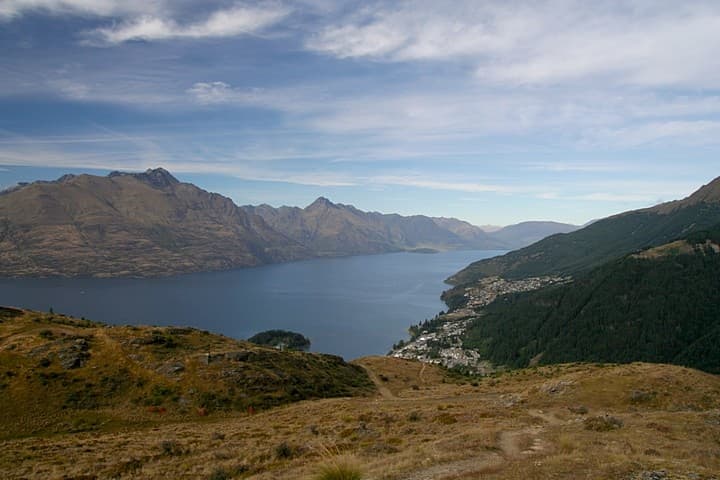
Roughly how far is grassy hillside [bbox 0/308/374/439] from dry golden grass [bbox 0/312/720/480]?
10.1 feet

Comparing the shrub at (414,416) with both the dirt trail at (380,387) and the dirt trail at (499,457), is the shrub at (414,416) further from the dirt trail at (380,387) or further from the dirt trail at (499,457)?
the dirt trail at (380,387)

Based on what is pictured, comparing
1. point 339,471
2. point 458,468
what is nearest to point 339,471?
point 339,471

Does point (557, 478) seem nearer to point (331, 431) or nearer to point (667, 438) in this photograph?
point (667, 438)

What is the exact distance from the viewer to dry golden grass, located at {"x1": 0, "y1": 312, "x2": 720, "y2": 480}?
53.6ft

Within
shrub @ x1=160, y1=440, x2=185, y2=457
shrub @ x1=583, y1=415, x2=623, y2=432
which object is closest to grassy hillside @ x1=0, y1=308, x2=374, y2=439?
shrub @ x1=160, y1=440, x2=185, y2=457

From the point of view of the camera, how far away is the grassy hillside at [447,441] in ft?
52.8

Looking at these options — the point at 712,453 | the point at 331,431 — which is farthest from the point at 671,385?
the point at 331,431

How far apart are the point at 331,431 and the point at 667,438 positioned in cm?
1990

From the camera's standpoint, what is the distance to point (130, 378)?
47156mm

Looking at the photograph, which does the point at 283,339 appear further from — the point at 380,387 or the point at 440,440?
the point at 440,440

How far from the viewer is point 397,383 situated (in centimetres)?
6625

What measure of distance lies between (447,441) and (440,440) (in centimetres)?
107

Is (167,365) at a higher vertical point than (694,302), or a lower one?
higher

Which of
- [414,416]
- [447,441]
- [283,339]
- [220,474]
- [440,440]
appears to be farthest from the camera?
[283,339]
